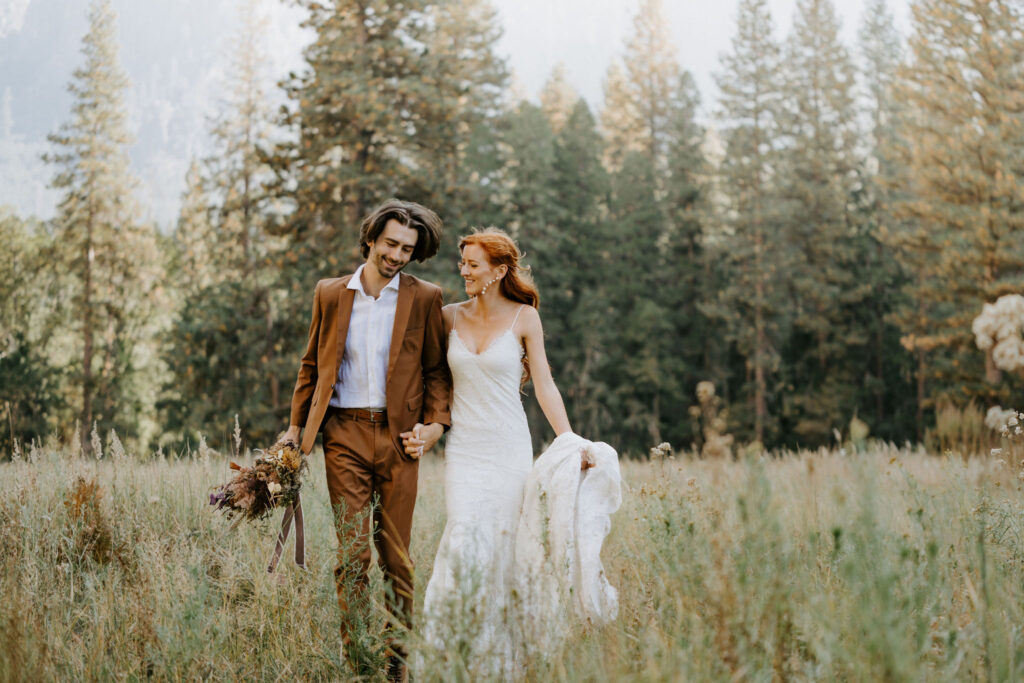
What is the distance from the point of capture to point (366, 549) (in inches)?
157

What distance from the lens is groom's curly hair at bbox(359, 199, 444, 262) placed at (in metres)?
4.29

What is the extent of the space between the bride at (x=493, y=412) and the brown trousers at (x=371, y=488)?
221 mm

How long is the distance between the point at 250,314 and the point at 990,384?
22.8 m

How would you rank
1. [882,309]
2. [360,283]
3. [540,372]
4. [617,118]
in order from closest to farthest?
[360,283]
[540,372]
[882,309]
[617,118]

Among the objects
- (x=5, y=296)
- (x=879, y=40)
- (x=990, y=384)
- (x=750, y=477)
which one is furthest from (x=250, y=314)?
(x=879, y=40)

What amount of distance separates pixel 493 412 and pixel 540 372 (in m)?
0.34

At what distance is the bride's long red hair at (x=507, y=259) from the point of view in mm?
4461

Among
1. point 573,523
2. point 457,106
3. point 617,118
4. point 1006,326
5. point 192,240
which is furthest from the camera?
point 617,118

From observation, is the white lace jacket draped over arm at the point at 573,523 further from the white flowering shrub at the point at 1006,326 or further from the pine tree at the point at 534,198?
the pine tree at the point at 534,198

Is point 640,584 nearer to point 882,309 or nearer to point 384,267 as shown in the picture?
point 384,267

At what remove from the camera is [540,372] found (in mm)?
4453

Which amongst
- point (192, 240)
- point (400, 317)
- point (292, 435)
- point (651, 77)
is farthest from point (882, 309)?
point (292, 435)

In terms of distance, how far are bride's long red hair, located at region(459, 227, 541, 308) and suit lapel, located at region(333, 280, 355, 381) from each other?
2.21 ft

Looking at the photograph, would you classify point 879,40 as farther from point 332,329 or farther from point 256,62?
point 332,329
